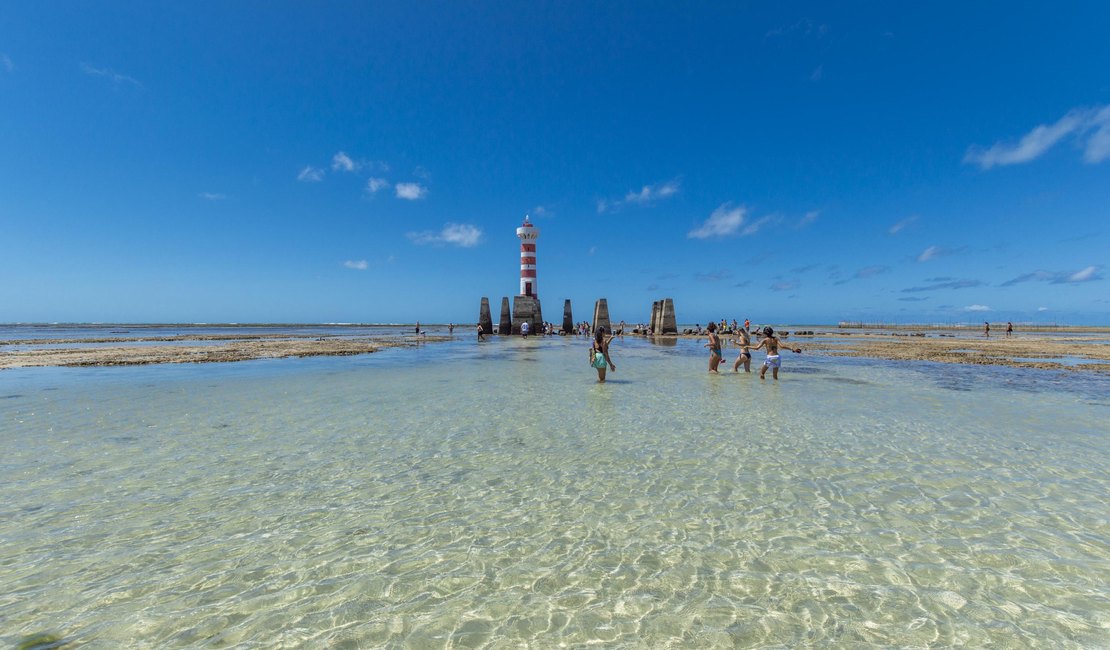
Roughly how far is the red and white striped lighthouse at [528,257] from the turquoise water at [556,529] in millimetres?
45675

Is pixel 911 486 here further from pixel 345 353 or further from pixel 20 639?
pixel 345 353

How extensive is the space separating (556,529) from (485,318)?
5526 centimetres

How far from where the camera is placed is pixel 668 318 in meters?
57.0

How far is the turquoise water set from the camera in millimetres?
3695

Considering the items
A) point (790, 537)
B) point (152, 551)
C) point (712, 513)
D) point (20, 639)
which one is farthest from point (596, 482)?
point (20, 639)

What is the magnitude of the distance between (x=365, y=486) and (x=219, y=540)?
188 cm

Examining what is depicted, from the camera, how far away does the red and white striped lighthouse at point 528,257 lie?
55594mm

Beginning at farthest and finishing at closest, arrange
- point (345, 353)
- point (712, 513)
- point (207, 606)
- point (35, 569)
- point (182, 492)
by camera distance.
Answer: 1. point (345, 353)
2. point (182, 492)
3. point (712, 513)
4. point (35, 569)
5. point (207, 606)

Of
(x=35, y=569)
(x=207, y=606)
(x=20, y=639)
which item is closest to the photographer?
(x=20, y=639)

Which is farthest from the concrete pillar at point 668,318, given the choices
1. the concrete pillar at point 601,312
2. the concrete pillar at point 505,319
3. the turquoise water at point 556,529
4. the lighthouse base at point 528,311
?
the turquoise water at point 556,529

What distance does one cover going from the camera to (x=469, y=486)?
668 cm

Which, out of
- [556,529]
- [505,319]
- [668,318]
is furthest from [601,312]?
[556,529]

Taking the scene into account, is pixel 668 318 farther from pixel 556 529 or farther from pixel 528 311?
pixel 556 529

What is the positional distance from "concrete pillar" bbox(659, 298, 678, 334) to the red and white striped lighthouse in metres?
15.7
